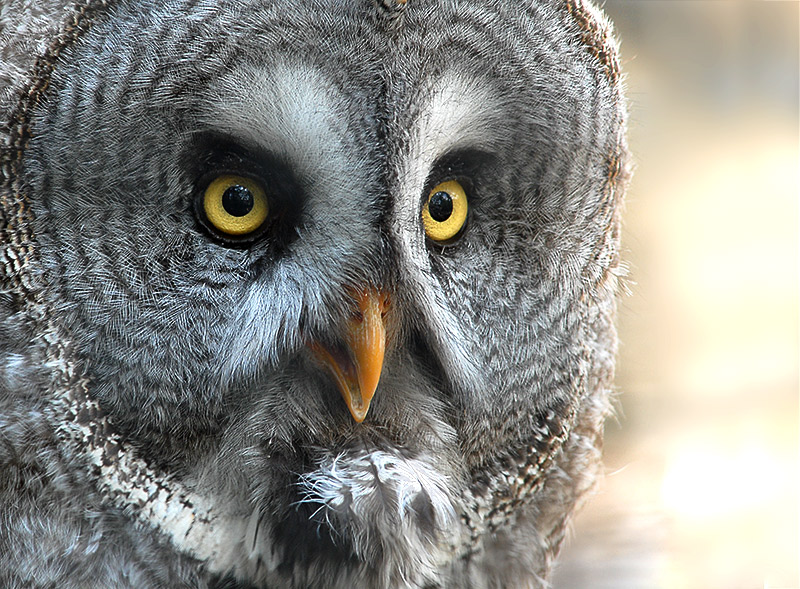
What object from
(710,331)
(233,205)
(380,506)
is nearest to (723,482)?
(710,331)

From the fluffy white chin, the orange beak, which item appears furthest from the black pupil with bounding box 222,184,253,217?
the fluffy white chin

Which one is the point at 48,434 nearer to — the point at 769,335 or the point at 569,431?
the point at 569,431

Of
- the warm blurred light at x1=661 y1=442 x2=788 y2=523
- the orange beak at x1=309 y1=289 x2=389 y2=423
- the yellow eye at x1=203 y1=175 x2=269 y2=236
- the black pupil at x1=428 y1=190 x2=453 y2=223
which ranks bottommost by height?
the warm blurred light at x1=661 y1=442 x2=788 y2=523

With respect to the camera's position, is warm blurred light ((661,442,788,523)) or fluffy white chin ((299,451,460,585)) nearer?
fluffy white chin ((299,451,460,585))

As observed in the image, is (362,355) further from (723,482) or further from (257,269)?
(723,482)

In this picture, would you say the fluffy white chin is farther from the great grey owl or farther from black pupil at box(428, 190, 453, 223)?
black pupil at box(428, 190, 453, 223)

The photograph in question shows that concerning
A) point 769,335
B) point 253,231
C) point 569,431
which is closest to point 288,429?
point 253,231

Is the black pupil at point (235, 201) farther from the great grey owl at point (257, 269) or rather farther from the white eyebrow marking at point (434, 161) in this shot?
the white eyebrow marking at point (434, 161)
